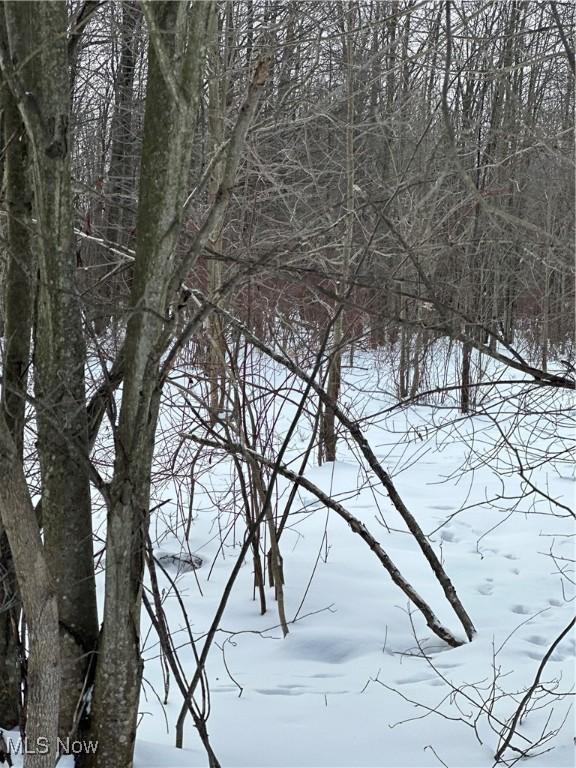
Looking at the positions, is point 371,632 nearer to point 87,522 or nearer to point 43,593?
point 87,522

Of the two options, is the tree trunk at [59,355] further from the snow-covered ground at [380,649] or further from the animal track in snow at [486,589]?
the animal track in snow at [486,589]

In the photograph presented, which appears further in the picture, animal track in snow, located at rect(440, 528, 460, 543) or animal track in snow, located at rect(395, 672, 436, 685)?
animal track in snow, located at rect(440, 528, 460, 543)

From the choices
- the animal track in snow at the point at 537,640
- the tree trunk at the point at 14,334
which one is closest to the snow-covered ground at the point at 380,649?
the animal track in snow at the point at 537,640

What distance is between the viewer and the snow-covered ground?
277 cm

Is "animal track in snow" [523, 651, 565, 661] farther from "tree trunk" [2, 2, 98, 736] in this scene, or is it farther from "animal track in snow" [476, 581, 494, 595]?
"tree trunk" [2, 2, 98, 736]

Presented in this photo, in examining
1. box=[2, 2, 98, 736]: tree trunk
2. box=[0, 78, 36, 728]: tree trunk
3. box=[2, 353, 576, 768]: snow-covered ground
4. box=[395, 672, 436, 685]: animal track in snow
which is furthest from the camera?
box=[395, 672, 436, 685]: animal track in snow

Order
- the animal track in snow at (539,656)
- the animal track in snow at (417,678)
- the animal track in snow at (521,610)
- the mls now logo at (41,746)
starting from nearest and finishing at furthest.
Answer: the mls now logo at (41,746)
the animal track in snow at (417,678)
the animal track in snow at (539,656)
the animal track in snow at (521,610)

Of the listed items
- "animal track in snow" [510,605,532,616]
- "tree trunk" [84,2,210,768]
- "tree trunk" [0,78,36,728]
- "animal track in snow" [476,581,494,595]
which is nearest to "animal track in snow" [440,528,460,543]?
"animal track in snow" [476,581,494,595]

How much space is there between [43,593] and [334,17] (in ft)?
22.1

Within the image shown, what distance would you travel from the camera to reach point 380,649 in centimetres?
368

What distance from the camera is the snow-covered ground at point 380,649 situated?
277cm

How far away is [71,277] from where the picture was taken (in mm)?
2178

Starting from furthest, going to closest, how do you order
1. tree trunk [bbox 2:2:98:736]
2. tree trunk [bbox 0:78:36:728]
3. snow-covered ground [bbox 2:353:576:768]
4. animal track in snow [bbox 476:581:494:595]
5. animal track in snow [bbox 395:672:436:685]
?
animal track in snow [bbox 476:581:494:595], animal track in snow [bbox 395:672:436:685], snow-covered ground [bbox 2:353:576:768], tree trunk [bbox 0:78:36:728], tree trunk [bbox 2:2:98:736]

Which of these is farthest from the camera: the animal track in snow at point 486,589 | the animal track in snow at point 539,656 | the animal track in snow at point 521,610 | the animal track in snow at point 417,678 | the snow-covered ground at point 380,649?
the animal track in snow at point 486,589
